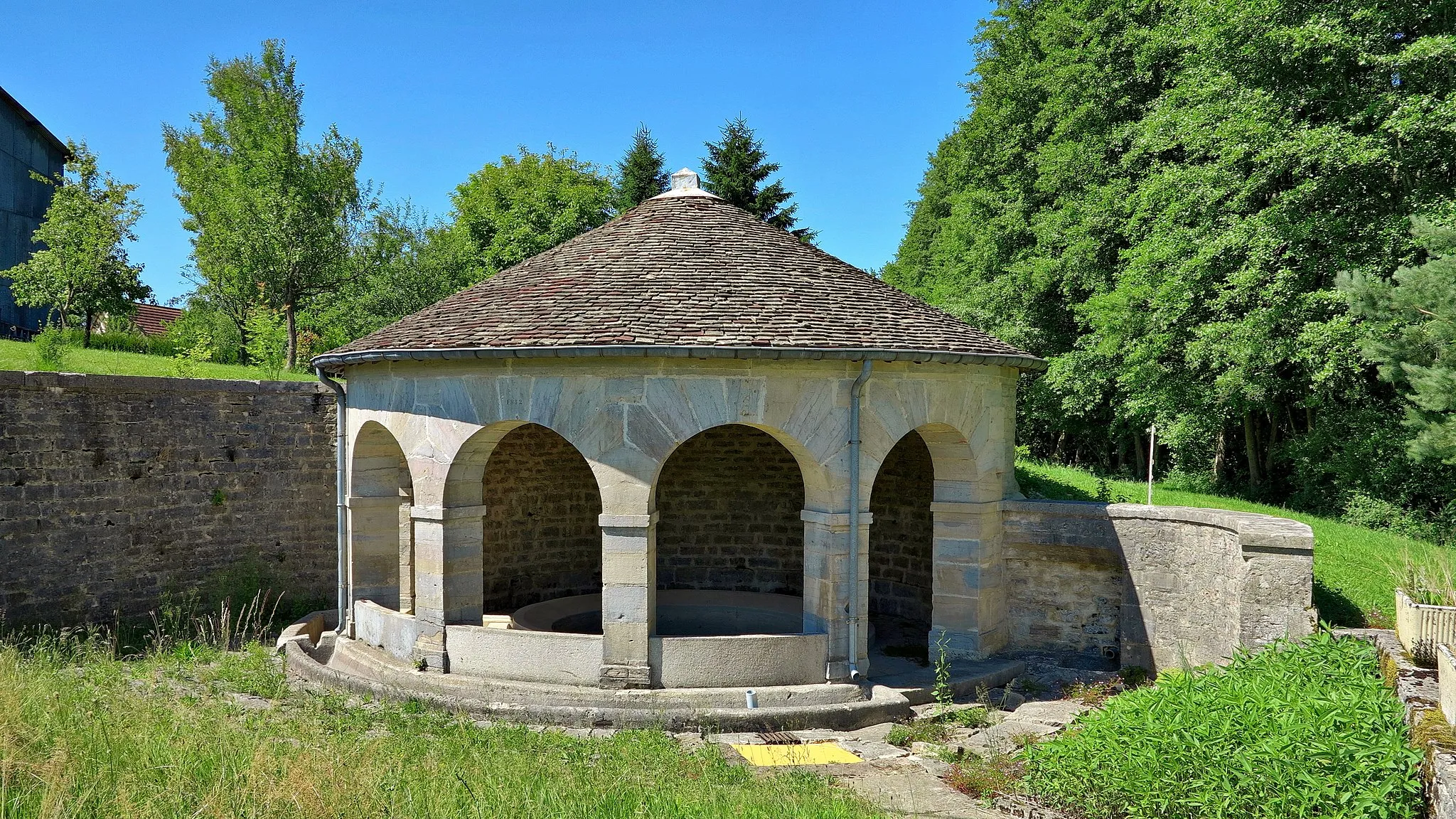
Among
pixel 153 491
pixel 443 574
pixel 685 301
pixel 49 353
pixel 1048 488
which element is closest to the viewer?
pixel 685 301

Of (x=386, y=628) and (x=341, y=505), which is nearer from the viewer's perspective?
(x=386, y=628)

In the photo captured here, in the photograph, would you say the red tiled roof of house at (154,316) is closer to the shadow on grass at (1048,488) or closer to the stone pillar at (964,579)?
the shadow on grass at (1048,488)

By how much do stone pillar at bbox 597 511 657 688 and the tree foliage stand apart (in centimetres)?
1070

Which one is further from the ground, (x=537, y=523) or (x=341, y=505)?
(x=341, y=505)

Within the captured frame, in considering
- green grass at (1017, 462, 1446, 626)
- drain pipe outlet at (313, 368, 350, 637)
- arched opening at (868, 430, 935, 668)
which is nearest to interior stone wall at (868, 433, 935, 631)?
arched opening at (868, 430, 935, 668)

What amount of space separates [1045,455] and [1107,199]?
13.5 metres

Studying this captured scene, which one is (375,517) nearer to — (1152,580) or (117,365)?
(1152,580)

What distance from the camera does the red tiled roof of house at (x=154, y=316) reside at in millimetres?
38344

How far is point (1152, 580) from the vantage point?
10141 mm

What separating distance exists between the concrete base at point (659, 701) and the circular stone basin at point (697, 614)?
264 cm

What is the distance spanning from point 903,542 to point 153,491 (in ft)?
33.2

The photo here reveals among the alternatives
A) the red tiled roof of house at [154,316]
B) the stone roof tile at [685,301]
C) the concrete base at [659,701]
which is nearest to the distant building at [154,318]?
the red tiled roof of house at [154,316]

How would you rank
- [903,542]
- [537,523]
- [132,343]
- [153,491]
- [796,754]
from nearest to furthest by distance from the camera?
[796,754] → [153,491] → [903,542] → [537,523] → [132,343]

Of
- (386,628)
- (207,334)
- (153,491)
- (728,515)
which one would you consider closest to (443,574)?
(386,628)
